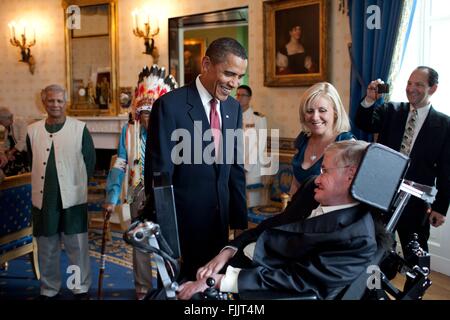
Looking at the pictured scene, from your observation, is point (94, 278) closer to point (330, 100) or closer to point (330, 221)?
point (330, 100)

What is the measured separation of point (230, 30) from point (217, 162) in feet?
18.1

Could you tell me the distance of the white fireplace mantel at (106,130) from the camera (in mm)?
7238

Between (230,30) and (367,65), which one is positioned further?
(230,30)

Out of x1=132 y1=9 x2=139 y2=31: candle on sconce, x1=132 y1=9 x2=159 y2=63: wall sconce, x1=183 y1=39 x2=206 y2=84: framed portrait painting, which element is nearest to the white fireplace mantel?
x1=132 y1=9 x2=159 y2=63: wall sconce

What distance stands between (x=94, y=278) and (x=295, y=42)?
10.4 ft

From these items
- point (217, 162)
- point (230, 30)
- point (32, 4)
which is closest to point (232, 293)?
point (217, 162)

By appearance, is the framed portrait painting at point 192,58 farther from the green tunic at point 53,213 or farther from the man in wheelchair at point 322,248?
the man in wheelchair at point 322,248

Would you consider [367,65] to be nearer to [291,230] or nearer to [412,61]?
[412,61]

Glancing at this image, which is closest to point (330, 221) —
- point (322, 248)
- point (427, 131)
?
point (322, 248)

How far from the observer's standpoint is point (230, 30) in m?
7.70

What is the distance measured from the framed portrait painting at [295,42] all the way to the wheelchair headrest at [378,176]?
11.1 feet

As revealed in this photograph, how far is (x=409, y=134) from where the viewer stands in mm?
3561

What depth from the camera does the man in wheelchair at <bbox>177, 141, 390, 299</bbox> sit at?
1.85 meters
